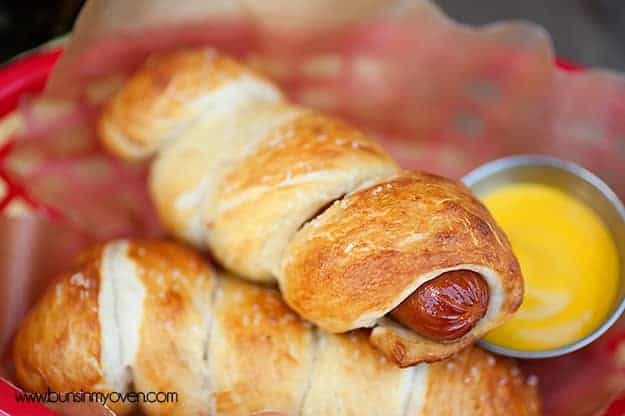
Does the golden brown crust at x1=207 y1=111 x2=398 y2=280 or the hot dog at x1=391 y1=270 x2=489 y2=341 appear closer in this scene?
the hot dog at x1=391 y1=270 x2=489 y2=341

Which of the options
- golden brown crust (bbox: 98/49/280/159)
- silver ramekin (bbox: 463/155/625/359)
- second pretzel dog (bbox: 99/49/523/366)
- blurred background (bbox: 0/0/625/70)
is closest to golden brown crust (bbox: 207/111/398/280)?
second pretzel dog (bbox: 99/49/523/366)

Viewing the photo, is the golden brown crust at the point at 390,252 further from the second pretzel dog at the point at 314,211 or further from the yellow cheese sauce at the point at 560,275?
the yellow cheese sauce at the point at 560,275

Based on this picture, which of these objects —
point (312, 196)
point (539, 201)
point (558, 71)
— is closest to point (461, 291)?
point (312, 196)

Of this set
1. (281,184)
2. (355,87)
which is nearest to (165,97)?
(281,184)

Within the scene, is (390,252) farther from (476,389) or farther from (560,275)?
(560,275)

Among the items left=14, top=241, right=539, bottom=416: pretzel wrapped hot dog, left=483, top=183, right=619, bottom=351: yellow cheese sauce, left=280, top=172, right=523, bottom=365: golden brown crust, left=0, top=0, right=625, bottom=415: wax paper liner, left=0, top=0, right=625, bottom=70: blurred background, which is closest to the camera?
left=280, top=172, right=523, bottom=365: golden brown crust

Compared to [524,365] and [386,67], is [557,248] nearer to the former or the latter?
[524,365]

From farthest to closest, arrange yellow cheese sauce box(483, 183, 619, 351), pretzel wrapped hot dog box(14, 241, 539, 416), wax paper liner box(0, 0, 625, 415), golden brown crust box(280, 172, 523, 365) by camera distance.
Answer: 1. wax paper liner box(0, 0, 625, 415)
2. yellow cheese sauce box(483, 183, 619, 351)
3. pretzel wrapped hot dog box(14, 241, 539, 416)
4. golden brown crust box(280, 172, 523, 365)

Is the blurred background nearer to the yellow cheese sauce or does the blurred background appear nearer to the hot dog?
the yellow cheese sauce
